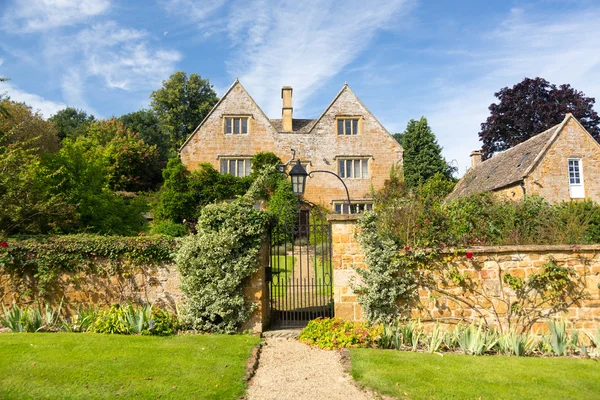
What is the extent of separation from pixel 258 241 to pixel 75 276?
4006 millimetres

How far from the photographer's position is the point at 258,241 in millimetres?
7785

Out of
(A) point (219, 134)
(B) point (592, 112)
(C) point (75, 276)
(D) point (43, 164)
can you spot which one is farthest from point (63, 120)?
(B) point (592, 112)

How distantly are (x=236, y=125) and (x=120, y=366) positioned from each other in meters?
19.6

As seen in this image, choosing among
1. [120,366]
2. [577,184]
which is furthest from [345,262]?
Result: [577,184]

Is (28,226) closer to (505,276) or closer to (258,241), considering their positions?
(258,241)

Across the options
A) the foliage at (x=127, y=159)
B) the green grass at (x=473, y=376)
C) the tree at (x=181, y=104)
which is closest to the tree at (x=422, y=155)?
the tree at (x=181, y=104)

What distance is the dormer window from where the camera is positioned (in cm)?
2447

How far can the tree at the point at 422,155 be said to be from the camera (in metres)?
31.6

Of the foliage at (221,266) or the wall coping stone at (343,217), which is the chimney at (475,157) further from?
the foliage at (221,266)

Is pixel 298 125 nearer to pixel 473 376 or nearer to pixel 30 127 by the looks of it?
pixel 30 127

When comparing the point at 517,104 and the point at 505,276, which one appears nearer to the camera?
the point at 505,276

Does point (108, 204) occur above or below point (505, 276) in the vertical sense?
above

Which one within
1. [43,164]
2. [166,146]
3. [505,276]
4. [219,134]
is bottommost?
[505,276]

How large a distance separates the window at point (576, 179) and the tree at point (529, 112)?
14.6 metres
